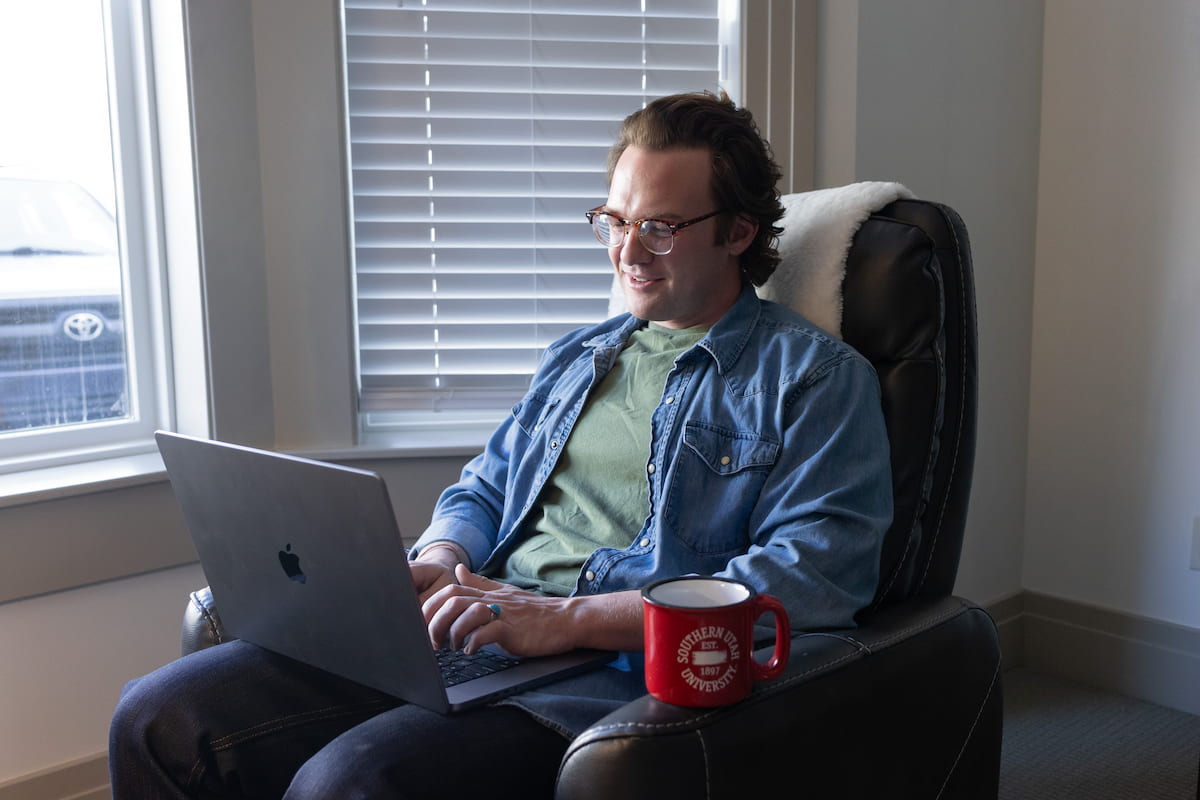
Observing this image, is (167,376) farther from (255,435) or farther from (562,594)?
(562,594)

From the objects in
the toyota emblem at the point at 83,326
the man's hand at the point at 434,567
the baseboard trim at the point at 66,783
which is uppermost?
the toyota emblem at the point at 83,326

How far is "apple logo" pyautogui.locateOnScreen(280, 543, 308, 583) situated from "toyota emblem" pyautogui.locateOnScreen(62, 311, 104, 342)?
1.07m

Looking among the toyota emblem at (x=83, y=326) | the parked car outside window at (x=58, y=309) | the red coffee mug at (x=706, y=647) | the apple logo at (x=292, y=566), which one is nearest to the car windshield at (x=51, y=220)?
the parked car outside window at (x=58, y=309)

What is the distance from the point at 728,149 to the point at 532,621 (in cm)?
68

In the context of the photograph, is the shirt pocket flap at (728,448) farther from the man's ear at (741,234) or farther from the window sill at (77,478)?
the window sill at (77,478)

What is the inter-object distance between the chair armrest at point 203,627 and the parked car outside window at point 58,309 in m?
0.77

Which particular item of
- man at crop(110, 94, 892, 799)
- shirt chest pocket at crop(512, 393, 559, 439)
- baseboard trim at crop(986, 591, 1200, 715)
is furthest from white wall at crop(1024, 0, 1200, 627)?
shirt chest pocket at crop(512, 393, 559, 439)

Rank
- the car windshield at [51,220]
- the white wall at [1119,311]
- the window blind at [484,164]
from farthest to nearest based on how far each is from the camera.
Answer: the white wall at [1119,311]
the window blind at [484,164]
the car windshield at [51,220]

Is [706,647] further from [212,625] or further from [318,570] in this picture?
[212,625]

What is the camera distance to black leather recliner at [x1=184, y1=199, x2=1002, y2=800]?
0.92 meters

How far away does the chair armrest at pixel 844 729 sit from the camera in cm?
91

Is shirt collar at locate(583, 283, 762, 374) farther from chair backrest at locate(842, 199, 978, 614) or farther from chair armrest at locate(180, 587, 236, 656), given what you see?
chair armrest at locate(180, 587, 236, 656)

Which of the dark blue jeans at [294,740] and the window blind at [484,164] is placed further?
the window blind at [484,164]

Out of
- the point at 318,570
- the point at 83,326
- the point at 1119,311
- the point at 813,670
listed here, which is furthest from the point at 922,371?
the point at 83,326
